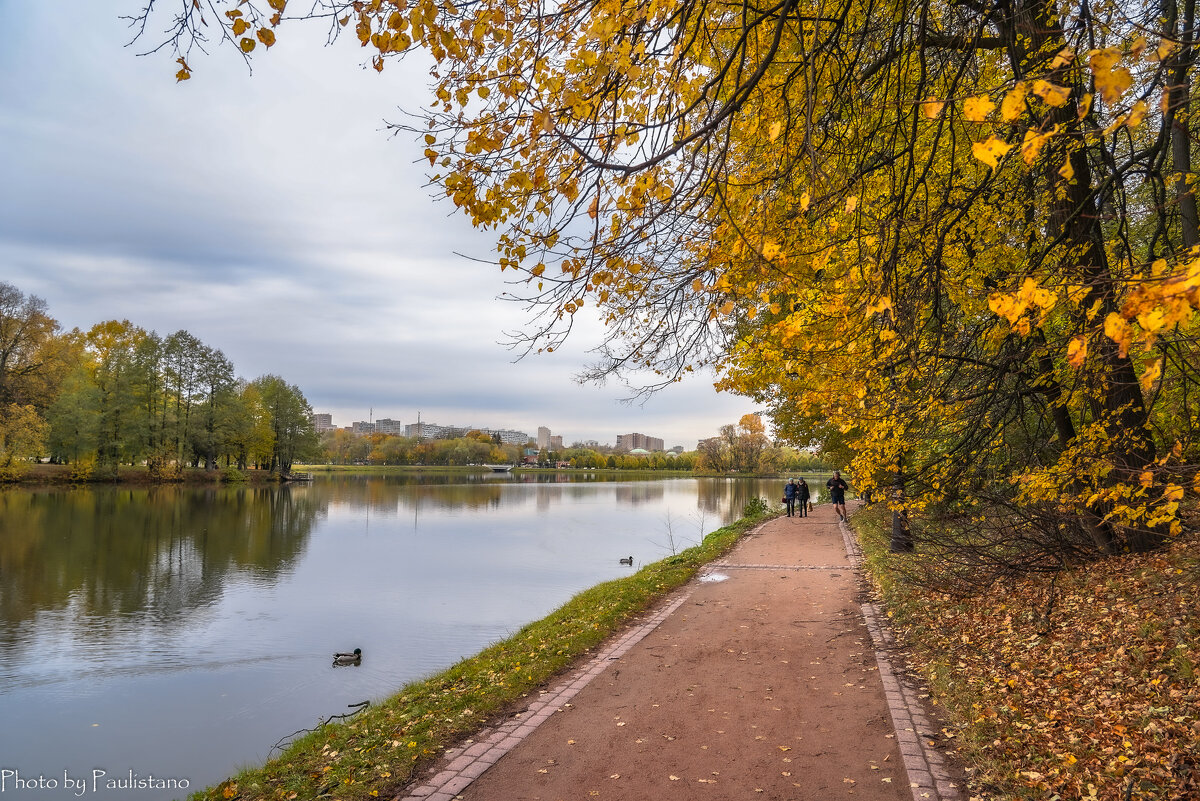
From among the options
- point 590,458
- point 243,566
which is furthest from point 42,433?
point 590,458

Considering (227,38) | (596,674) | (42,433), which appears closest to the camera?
(227,38)

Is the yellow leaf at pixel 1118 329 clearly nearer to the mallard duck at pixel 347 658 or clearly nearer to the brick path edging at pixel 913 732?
the brick path edging at pixel 913 732

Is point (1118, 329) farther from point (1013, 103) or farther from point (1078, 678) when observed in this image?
point (1078, 678)

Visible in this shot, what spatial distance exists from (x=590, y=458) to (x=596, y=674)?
130 metres

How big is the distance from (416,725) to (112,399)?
53.3m

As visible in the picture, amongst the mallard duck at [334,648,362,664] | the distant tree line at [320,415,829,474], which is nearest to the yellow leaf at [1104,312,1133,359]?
the mallard duck at [334,648,362,664]

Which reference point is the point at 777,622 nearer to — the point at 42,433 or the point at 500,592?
the point at 500,592

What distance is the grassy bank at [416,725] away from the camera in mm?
4617

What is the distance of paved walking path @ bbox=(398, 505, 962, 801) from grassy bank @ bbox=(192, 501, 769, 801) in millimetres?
266

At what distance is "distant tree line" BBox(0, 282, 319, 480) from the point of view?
136 feet

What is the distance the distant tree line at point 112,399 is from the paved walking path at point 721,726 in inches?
1876

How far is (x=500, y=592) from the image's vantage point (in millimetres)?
15289

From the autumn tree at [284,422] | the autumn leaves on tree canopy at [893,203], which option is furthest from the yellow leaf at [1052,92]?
the autumn tree at [284,422]

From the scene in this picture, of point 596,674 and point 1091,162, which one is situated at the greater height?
point 1091,162
